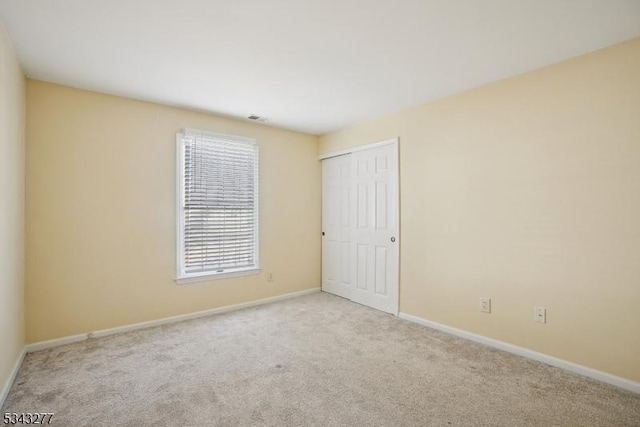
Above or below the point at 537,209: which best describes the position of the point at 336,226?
below

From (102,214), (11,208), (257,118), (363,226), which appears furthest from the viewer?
(363,226)

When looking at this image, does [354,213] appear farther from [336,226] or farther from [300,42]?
[300,42]

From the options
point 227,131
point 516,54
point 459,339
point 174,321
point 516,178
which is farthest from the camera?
point 227,131

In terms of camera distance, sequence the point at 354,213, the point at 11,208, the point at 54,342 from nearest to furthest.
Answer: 1. the point at 11,208
2. the point at 54,342
3. the point at 354,213

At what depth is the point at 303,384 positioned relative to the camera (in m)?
2.21

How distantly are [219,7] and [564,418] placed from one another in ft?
10.5

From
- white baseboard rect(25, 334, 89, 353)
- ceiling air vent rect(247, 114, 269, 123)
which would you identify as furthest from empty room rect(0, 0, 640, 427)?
ceiling air vent rect(247, 114, 269, 123)

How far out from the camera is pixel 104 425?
178 centimetres

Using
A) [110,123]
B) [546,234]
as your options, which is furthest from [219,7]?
[546,234]

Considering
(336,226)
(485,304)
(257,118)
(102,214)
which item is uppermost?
(257,118)

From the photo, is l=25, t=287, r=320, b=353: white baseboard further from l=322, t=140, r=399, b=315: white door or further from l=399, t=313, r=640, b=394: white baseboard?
l=399, t=313, r=640, b=394: white baseboard

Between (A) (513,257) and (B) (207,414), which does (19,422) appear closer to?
(B) (207,414)

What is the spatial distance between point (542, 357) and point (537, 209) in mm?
1222

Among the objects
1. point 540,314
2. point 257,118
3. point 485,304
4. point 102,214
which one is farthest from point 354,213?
point 102,214
